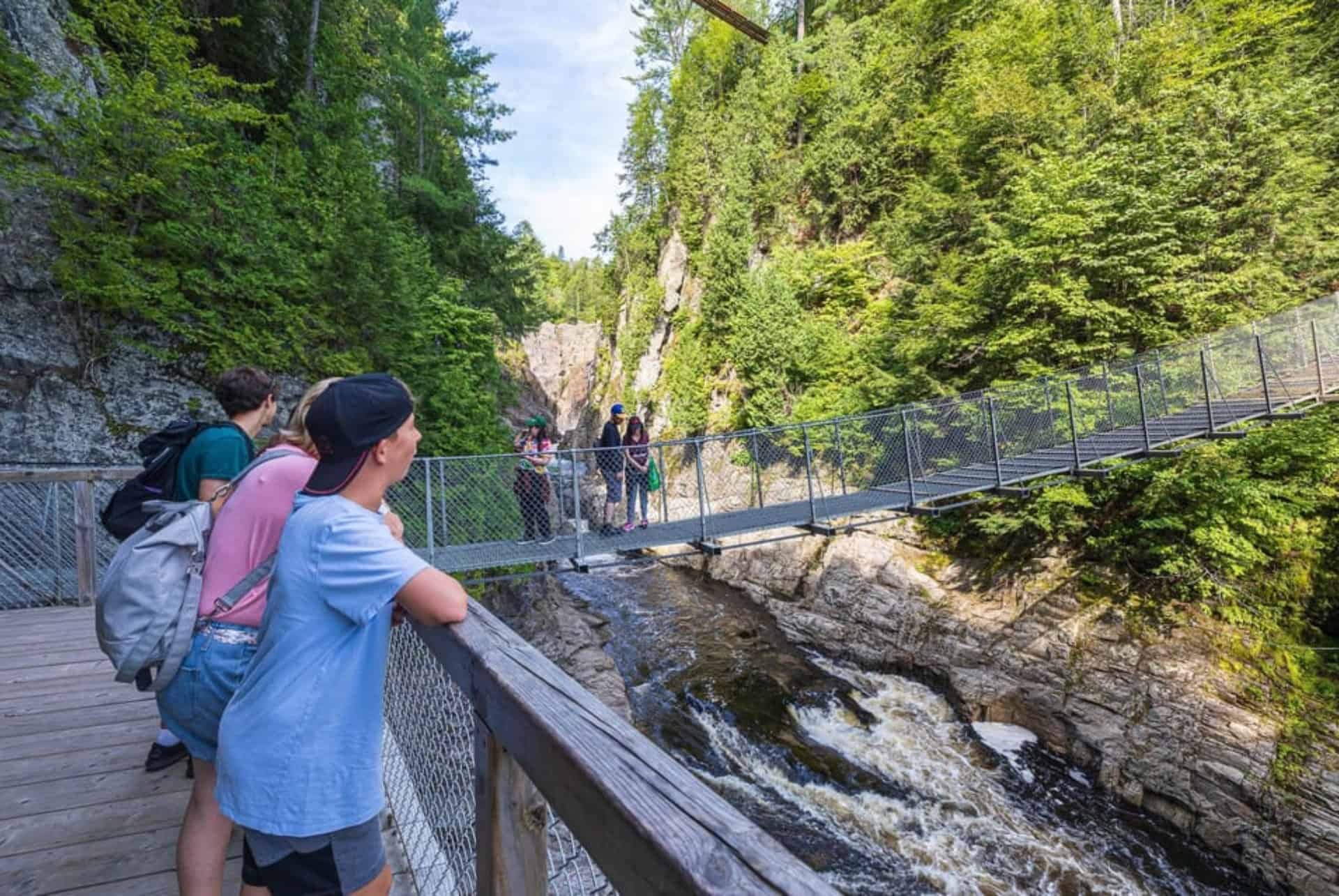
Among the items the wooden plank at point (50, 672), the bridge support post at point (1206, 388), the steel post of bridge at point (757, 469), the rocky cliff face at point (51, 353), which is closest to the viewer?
the wooden plank at point (50, 672)

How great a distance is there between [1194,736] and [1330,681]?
142 cm

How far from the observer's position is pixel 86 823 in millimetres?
1859

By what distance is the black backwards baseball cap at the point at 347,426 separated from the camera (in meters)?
0.96

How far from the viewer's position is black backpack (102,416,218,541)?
1.64 metres

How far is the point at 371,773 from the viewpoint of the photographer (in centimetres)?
100

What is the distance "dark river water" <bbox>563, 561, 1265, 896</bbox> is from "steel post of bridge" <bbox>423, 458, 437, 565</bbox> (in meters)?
3.91

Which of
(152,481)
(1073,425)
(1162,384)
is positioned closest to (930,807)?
(1073,425)

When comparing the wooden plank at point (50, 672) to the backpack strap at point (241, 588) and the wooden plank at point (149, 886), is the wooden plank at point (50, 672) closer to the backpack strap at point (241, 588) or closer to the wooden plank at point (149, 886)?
the wooden plank at point (149, 886)

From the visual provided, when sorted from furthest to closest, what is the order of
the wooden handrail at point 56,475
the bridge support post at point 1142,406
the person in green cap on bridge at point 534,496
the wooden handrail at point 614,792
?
the bridge support post at point 1142,406 → the person in green cap on bridge at point 534,496 → the wooden handrail at point 56,475 → the wooden handrail at point 614,792

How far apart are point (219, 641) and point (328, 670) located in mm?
468

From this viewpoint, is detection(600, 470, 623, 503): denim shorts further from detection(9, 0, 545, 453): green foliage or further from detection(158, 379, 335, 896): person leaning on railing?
detection(158, 379, 335, 896): person leaning on railing

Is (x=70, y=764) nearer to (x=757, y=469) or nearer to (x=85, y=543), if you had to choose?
(x=85, y=543)

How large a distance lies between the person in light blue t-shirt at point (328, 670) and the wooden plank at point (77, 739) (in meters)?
2.23

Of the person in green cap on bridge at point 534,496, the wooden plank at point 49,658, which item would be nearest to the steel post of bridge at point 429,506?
the person in green cap on bridge at point 534,496
